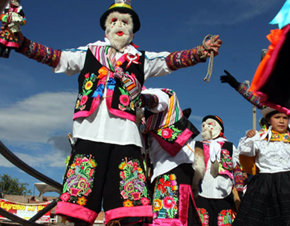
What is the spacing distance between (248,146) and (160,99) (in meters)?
1.37

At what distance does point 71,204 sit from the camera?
2871mm

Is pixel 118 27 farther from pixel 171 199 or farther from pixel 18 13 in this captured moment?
pixel 171 199

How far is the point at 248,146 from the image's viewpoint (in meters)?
4.76

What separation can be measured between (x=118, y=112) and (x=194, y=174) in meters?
1.55

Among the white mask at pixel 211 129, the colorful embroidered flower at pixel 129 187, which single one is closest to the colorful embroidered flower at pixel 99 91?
the colorful embroidered flower at pixel 129 187

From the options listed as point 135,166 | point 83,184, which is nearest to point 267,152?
point 135,166

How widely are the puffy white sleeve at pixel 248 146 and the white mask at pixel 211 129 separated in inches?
58.3

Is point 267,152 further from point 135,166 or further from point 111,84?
point 111,84

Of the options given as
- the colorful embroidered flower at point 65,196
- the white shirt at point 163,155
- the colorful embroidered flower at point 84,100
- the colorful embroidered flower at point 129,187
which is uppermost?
the colorful embroidered flower at point 84,100

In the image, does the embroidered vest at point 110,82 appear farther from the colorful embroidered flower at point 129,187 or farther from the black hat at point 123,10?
the colorful embroidered flower at point 129,187

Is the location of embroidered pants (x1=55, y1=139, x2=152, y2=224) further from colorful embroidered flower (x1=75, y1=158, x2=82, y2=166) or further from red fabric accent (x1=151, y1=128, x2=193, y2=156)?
red fabric accent (x1=151, y1=128, x2=193, y2=156)

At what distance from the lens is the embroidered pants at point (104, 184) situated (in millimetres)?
2891

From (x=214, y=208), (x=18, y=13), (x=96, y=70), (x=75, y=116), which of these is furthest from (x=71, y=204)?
(x=214, y=208)

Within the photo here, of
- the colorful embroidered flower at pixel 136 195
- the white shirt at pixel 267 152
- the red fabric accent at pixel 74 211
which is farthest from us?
the white shirt at pixel 267 152
